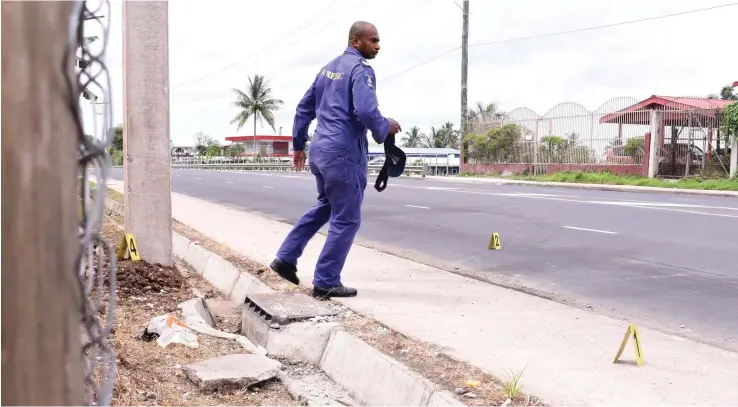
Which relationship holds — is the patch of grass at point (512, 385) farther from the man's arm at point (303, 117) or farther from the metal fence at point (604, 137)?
the metal fence at point (604, 137)

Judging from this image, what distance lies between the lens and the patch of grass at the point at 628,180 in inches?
900

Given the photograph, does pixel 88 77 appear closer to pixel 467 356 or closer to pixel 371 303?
pixel 467 356

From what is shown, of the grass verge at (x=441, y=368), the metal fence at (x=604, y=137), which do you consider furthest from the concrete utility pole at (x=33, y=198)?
the metal fence at (x=604, y=137)

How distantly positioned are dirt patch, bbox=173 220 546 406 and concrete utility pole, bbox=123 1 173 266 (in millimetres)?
2500

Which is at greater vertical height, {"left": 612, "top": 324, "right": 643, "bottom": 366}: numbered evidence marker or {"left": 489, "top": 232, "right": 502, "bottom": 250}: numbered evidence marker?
{"left": 612, "top": 324, "right": 643, "bottom": 366}: numbered evidence marker

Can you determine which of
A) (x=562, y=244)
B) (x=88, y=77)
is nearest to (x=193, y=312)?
(x=88, y=77)

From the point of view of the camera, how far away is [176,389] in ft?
11.8

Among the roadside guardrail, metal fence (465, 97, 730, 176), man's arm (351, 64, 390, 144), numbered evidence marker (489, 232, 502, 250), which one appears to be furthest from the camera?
the roadside guardrail

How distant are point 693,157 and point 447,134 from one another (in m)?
69.0

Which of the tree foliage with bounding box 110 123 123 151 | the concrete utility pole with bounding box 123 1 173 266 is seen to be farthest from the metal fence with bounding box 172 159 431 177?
the concrete utility pole with bounding box 123 1 173 266

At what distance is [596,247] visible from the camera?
8.94 meters

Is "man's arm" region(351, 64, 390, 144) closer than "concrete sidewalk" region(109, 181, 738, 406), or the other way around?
"concrete sidewalk" region(109, 181, 738, 406)

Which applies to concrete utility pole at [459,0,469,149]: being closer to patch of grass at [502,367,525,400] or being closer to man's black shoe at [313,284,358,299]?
man's black shoe at [313,284,358,299]

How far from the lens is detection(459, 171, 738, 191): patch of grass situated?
22.9 metres
